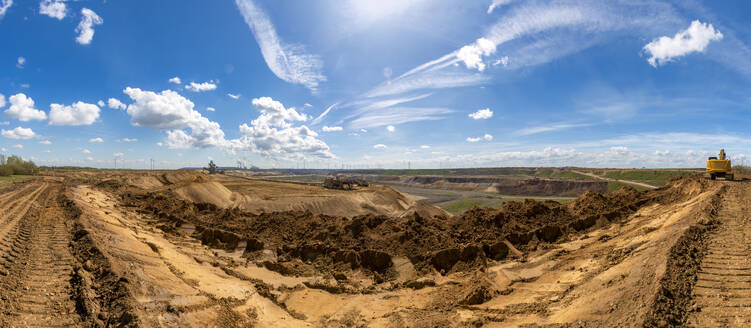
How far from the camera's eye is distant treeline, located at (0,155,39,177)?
65625mm

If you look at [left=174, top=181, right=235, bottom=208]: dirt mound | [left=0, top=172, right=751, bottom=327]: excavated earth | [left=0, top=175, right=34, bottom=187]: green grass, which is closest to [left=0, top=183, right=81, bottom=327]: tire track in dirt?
[left=0, top=172, right=751, bottom=327]: excavated earth

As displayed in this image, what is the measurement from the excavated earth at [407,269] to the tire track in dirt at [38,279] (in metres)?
0.04

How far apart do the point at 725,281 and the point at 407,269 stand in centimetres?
969

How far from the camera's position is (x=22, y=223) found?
13812mm

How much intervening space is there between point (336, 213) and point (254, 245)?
722 inches

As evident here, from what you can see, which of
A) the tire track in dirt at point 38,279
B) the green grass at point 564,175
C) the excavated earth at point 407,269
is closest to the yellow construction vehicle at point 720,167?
the excavated earth at point 407,269

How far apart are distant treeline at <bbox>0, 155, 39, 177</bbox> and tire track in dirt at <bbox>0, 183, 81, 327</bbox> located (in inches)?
3324

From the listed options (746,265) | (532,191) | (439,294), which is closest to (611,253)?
(746,265)

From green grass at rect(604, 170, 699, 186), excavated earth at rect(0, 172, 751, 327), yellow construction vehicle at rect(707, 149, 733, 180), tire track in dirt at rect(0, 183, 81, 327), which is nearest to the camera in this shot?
tire track in dirt at rect(0, 183, 81, 327)

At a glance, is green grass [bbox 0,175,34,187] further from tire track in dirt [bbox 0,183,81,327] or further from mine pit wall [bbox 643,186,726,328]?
mine pit wall [bbox 643,186,726,328]

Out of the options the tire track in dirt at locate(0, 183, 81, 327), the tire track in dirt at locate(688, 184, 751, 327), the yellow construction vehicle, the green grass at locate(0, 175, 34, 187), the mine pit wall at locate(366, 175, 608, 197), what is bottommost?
the mine pit wall at locate(366, 175, 608, 197)

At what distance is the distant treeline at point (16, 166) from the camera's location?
65625 millimetres

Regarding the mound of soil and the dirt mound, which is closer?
the mound of soil

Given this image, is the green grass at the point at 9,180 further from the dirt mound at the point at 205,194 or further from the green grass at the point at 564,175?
the green grass at the point at 564,175
